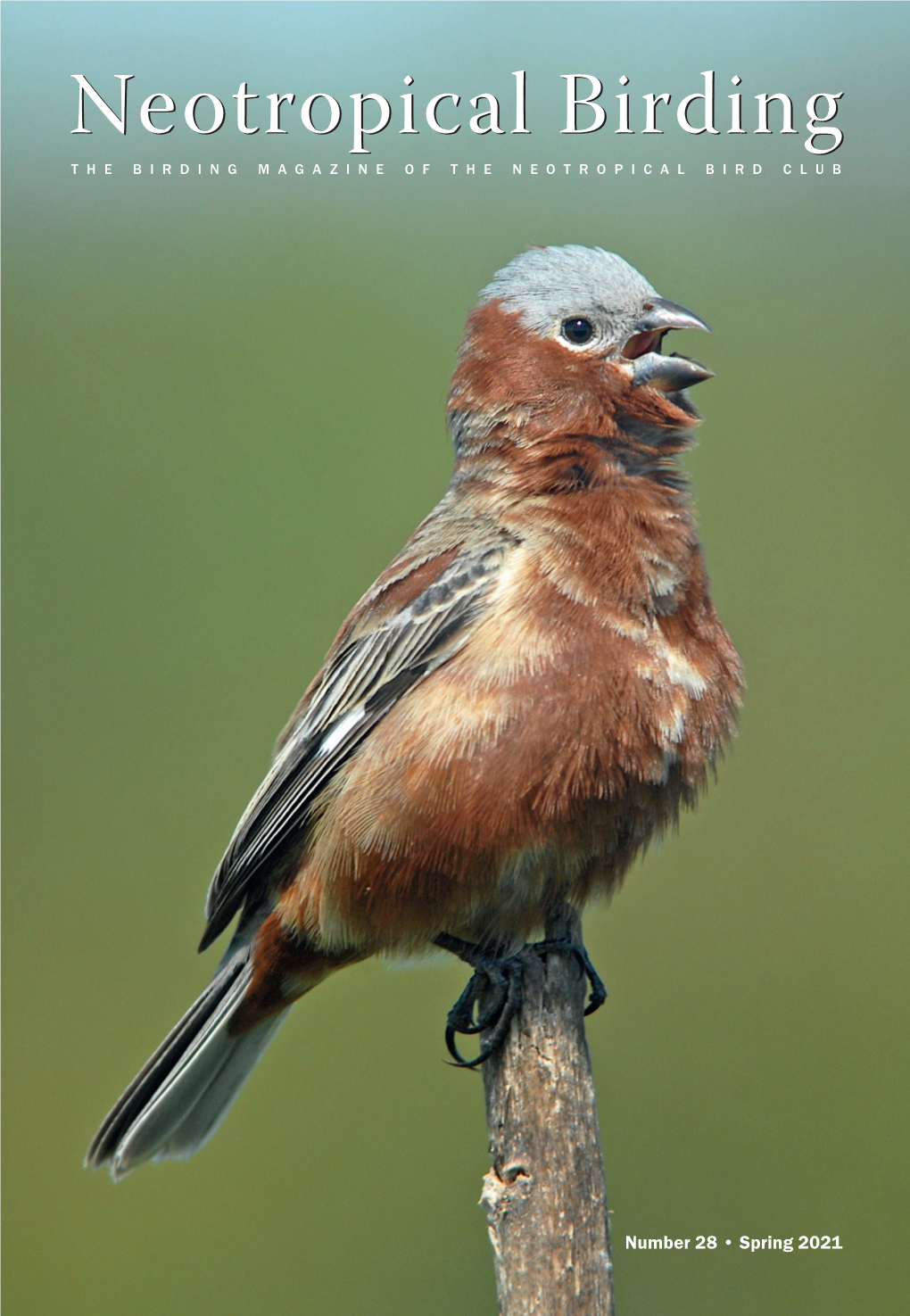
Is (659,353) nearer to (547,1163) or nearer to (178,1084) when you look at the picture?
(547,1163)

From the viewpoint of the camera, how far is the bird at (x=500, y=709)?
455cm

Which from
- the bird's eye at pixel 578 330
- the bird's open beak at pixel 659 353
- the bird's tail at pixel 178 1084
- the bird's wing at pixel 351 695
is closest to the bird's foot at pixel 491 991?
the bird's wing at pixel 351 695

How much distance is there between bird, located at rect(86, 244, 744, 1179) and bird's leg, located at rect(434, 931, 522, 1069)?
0.04 ft

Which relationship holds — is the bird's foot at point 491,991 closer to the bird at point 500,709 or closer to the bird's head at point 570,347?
the bird at point 500,709

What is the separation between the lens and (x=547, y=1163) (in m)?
4.16

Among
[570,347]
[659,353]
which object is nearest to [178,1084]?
[570,347]

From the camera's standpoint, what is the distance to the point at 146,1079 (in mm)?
5266

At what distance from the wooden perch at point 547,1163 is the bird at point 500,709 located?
127 millimetres

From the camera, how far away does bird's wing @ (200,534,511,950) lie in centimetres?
487

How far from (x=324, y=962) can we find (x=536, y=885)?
0.98 m

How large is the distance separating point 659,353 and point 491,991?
2.56 metres

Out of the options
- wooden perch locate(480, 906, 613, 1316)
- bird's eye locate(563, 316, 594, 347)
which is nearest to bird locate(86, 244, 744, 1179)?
bird's eye locate(563, 316, 594, 347)

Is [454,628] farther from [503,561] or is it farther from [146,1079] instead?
[146,1079]

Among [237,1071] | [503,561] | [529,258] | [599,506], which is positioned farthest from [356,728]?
[529,258]
